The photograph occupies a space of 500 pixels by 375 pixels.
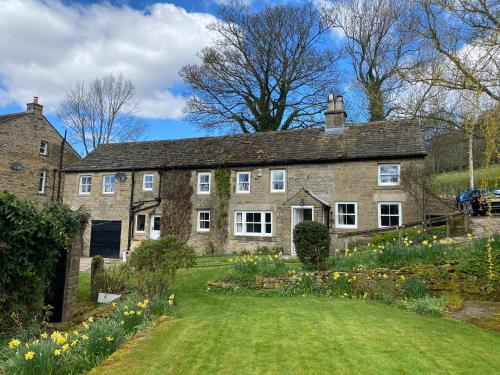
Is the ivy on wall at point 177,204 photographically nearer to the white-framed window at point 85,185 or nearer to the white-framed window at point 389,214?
the white-framed window at point 85,185

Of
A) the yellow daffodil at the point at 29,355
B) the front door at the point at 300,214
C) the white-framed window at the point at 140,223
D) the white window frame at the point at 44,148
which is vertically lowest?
the yellow daffodil at the point at 29,355

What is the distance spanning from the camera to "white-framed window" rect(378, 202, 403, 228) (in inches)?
749

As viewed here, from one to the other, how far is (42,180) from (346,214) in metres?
26.4

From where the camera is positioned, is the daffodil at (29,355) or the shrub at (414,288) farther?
the shrub at (414,288)

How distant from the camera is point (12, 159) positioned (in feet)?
94.0

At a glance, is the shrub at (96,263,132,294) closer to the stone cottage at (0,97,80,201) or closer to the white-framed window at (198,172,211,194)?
the white-framed window at (198,172,211,194)

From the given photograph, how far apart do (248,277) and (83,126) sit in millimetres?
37826

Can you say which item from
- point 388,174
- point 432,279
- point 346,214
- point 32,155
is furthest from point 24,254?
point 32,155

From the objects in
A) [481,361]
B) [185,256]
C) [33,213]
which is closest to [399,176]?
[185,256]

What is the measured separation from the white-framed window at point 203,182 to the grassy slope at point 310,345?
15934 millimetres

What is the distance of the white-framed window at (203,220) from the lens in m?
23.4

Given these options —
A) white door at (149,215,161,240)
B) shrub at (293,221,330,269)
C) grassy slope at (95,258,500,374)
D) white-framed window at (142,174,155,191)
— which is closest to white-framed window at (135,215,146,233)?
white door at (149,215,161,240)

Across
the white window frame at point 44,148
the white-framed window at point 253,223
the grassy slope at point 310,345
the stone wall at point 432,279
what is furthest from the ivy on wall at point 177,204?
the grassy slope at point 310,345

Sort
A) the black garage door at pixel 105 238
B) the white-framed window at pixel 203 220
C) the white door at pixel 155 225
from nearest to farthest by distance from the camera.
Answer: the white-framed window at pixel 203 220 < the white door at pixel 155 225 < the black garage door at pixel 105 238
